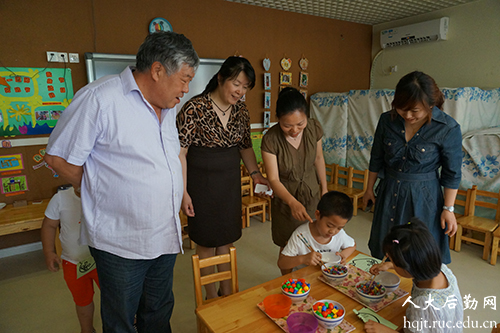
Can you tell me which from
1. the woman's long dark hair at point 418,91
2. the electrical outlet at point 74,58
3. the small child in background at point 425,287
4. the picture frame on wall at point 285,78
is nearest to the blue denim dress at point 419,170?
the woman's long dark hair at point 418,91

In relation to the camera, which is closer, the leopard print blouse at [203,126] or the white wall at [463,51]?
the leopard print blouse at [203,126]

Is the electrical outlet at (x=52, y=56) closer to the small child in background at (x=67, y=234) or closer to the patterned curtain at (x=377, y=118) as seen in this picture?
the small child in background at (x=67, y=234)

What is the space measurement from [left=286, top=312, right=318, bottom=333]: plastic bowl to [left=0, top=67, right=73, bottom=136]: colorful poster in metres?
3.11

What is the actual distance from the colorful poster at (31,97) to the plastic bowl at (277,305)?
299cm

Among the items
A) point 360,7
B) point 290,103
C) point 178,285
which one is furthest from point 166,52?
point 360,7

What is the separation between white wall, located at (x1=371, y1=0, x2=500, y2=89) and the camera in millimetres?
3961

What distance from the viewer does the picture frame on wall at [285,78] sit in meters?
4.46

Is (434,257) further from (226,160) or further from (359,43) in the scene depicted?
(359,43)

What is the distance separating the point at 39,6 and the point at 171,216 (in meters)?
2.88

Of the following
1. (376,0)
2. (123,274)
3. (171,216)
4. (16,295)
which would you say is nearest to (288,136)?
(171,216)

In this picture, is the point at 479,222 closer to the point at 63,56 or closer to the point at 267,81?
the point at 267,81

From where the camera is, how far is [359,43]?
5.24m

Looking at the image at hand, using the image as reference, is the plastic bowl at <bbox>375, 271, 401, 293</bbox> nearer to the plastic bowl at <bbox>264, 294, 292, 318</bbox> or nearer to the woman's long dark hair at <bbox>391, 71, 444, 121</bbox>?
the plastic bowl at <bbox>264, 294, 292, 318</bbox>

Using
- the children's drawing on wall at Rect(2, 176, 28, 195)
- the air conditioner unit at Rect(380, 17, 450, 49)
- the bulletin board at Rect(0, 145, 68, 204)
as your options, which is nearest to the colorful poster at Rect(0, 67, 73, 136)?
the bulletin board at Rect(0, 145, 68, 204)
